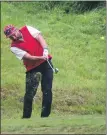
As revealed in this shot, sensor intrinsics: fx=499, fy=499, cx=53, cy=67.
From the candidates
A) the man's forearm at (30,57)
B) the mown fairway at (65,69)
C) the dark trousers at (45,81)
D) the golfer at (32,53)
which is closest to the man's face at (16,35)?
the golfer at (32,53)

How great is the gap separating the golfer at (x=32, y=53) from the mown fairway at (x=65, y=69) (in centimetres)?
48

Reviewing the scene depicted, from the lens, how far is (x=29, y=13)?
55.9 feet

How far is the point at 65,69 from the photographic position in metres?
12.9

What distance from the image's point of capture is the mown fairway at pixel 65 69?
22.3 ft

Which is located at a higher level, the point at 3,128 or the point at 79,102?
the point at 3,128

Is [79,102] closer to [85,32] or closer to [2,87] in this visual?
[2,87]

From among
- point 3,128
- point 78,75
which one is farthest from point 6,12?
point 3,128

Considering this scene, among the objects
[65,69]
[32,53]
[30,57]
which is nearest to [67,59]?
[65,69]

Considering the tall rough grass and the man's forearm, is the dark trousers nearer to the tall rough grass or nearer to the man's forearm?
the man's forearm

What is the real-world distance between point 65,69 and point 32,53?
17.8 ft

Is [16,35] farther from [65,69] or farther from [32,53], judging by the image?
[65,69]

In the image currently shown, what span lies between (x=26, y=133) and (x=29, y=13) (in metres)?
12.7

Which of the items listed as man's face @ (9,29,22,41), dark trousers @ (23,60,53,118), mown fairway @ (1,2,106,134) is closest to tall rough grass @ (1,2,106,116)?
mown fairway @ (1,2,106,134)

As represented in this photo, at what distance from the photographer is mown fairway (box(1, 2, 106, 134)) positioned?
6799 mm
